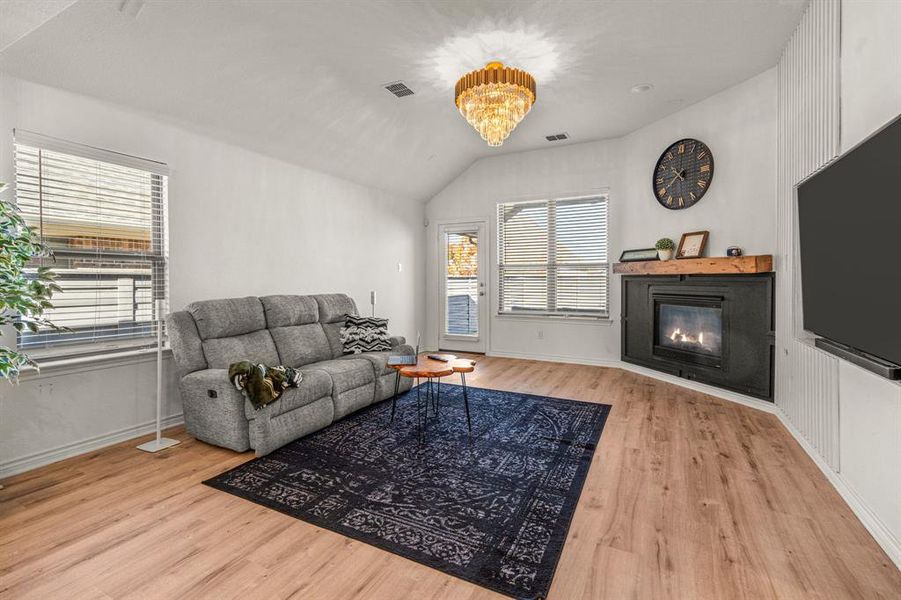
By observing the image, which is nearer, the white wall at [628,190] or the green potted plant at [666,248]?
the white wall at [628,190]

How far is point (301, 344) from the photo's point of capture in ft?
13.5

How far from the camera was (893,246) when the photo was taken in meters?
1.45

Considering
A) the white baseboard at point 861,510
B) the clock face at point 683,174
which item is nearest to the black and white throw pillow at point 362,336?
the white baseboard at point 861,510

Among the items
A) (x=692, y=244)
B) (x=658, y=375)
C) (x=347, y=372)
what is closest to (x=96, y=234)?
(x=347, y=372)

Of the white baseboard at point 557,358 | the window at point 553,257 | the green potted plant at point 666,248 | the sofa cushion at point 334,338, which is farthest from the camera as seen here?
the window at point 553,257

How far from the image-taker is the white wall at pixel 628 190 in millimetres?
4164

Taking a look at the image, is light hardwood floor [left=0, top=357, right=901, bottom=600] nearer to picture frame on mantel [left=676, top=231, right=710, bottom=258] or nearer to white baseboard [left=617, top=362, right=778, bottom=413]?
white baseboard [left=617, top=362, right=778, bottom=413]

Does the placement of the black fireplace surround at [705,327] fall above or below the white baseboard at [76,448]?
above

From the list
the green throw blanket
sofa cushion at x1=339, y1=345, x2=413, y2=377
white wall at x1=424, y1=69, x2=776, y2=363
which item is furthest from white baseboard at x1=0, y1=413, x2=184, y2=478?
white wall at x1=424, y1=69, x2=776, y2=363

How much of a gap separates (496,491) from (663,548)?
0.89 metres

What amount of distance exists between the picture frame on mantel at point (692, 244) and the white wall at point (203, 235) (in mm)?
3816

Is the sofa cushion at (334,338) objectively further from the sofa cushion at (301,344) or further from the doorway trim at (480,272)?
the doorway trim at (480,272)

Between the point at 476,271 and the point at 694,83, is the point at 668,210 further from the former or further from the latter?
the point at 476,271

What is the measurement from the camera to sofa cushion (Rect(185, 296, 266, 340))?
11.3ft
